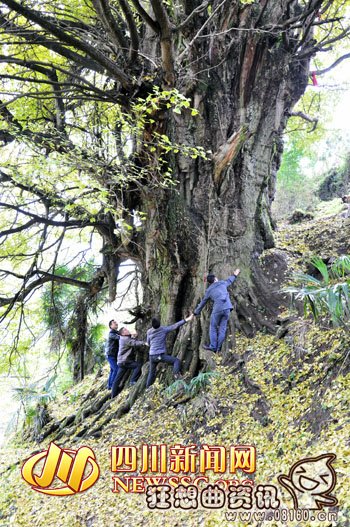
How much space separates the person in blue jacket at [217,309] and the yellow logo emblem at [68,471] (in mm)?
2220

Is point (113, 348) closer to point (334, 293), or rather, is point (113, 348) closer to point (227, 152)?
point (227, 152)

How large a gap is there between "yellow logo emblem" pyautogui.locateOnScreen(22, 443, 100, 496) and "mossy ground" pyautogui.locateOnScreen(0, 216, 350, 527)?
0.11 meters

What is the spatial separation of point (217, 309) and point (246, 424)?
5.62 feet

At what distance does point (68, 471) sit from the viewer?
15.7ft

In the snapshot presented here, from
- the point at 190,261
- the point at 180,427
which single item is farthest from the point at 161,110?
the point at 180,427

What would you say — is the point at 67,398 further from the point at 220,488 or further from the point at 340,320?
the point at 340,320

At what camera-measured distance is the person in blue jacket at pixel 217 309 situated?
5.60m

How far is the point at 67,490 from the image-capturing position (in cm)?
497

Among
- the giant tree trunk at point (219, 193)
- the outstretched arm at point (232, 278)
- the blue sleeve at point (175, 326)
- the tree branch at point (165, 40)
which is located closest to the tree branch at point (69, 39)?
the tree branch at point (165, 40)

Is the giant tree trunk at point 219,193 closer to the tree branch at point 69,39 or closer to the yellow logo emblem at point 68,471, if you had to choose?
the tree branch at point 69,39

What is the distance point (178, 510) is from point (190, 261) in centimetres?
357

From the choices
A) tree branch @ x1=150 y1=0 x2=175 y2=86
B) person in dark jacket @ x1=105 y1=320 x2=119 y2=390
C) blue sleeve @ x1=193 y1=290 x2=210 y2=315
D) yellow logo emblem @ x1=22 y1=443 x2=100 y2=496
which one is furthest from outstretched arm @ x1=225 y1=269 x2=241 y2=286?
yellow logo emblem @ x1=22 y1=443 x2=100 y2=496

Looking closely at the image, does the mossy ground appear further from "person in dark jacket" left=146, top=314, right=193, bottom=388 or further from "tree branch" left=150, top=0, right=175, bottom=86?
"tree branch" left=150, top=0, right=175, bottom=86

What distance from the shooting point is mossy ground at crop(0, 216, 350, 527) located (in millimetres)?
3318
